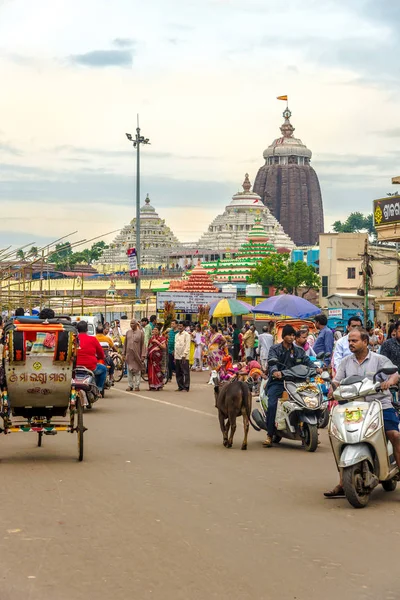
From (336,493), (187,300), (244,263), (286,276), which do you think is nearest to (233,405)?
(336,493)

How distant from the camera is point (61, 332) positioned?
10.9 meters

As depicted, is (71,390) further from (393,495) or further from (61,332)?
(393,495)

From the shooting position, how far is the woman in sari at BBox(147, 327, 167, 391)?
22750 mm

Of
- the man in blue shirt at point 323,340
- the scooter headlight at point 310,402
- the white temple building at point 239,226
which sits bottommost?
the scooter headlight at point 310,402

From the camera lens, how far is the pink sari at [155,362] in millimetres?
22766

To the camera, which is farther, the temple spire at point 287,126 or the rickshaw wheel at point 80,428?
the temple spire at point 287,126

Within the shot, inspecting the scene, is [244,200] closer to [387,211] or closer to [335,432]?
[387,211]

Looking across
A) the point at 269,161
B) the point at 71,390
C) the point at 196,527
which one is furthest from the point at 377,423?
the point at 269,161

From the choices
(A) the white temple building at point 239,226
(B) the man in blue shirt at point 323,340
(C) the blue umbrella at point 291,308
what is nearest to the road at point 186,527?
(B) the man in blue shirt at point 323,340

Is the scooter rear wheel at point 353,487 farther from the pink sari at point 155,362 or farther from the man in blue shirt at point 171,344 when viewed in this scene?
the man in blue shirt at point 171,344

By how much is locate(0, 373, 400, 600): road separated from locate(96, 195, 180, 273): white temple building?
132360 mm

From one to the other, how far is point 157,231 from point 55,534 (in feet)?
486

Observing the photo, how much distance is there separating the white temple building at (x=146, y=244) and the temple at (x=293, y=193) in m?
17.8

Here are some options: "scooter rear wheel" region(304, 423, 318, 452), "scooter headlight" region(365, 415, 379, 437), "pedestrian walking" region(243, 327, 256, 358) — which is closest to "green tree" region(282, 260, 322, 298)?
"pedestrian walking" region(243, 327, 256, 358)
